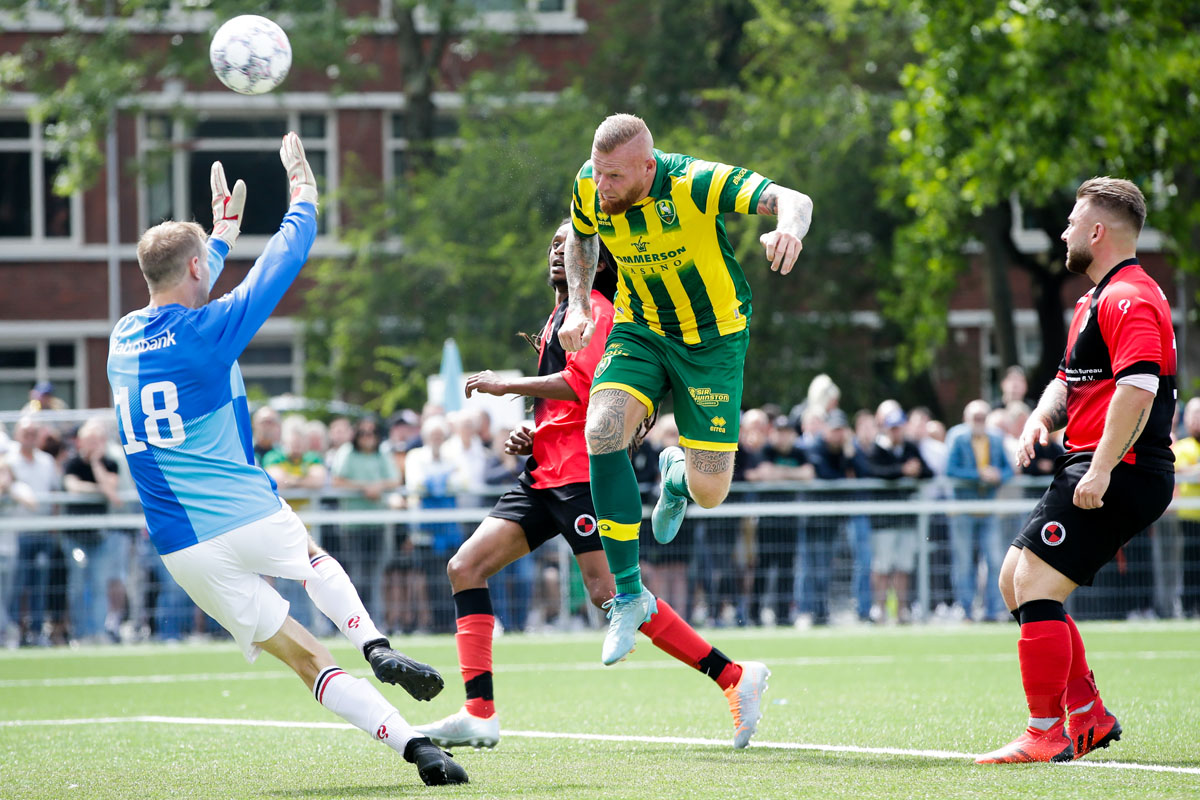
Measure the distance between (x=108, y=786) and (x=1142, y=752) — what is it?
12.8 ft

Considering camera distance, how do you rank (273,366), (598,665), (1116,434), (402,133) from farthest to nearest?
(273,366) < (402,133) < (598,665) < (1116,434)

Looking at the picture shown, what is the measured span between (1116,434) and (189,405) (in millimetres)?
3299

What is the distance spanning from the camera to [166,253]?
5375 mm

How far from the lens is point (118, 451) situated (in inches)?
604

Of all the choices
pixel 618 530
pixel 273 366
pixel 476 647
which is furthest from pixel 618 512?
pixel 273 366

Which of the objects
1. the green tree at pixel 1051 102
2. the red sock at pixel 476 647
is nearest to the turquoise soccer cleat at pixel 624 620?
the red sock at pixel 476 647

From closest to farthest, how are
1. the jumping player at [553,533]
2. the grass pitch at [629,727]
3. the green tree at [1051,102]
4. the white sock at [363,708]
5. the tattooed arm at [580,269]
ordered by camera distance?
1. the grass pitch at [629,727]
2. the white sock at [363,708]
3. the tattooed arm at [580,269]
4. the jumping player at [553,533]
5. the green tree at [1051,102]

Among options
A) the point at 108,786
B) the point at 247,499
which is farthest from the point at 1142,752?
the point at 108,786

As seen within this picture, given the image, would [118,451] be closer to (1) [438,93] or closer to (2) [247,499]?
(2) [247,499]

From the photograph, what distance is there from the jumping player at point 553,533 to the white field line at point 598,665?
3852 millimetres

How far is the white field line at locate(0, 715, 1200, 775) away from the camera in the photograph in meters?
5.54

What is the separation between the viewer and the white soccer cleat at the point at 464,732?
6312mm

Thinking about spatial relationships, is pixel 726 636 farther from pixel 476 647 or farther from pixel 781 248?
pixel 781 248

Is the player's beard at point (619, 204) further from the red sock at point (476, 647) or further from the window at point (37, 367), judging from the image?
the window at point (37, 367)
